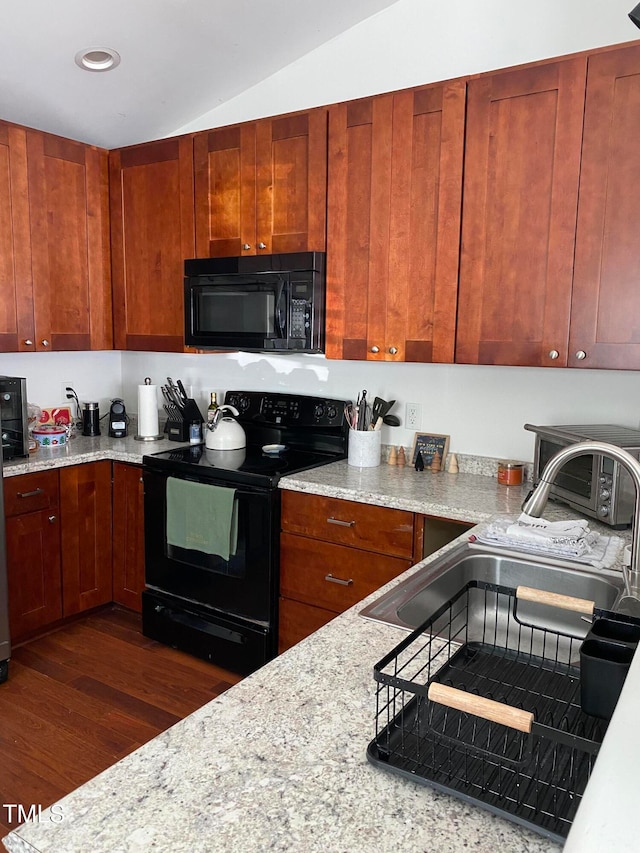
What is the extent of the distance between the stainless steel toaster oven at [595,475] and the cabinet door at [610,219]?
0.25 meters

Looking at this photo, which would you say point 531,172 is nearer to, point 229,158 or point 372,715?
point 229,158

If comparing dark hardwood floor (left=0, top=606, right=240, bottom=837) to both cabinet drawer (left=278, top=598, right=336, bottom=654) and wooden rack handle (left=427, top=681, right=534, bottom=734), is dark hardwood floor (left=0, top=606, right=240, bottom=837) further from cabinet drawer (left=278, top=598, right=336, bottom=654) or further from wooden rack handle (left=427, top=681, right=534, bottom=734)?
wooden rack handle (left=427, top=681, right=534, bottom=734)

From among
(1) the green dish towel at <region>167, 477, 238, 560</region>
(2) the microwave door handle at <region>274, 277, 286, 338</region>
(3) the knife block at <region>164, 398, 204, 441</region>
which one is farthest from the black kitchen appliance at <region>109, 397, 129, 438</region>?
(2) the microwave door handle at <region>274, 277, 286, 338</region>

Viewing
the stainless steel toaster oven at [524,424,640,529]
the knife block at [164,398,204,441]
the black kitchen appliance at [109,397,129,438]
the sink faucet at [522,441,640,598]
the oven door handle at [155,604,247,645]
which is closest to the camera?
the sink faucet at [522,441,640,598]

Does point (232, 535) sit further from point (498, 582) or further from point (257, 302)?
point (498, 582)

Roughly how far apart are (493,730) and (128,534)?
8.47 ft

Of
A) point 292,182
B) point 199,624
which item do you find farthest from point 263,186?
point 199,624

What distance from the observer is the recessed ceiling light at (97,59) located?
264cm

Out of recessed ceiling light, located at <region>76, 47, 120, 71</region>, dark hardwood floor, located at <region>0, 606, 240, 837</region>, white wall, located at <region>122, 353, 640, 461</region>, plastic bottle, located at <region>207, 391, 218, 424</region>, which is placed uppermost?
recessed ceiling light, located at <region>76, 47, 120, 71</region>

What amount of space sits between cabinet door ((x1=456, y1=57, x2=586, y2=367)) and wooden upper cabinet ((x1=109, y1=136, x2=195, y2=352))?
4.54 ft

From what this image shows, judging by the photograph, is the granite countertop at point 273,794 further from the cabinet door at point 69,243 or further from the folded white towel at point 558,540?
the cabinet door at point 69,243

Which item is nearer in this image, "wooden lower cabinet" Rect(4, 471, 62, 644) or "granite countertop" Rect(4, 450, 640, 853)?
"granite countertop" Rect(4, 450, 640, 853)

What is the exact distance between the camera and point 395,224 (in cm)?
261

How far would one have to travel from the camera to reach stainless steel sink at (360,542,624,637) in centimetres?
148
